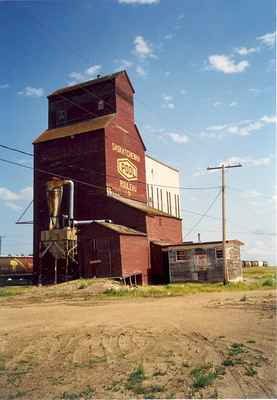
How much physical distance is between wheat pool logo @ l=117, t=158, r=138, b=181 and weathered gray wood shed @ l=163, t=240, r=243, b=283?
8998 millimetres

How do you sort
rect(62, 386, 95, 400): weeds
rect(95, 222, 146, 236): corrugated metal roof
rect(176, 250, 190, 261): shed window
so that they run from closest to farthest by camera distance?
rect(62, 386, 95, 400): weeds → rect(95, 222, 146, 236): corrugated metal roof → rect(176, 250, 190, 261): shed window

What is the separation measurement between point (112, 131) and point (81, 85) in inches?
319

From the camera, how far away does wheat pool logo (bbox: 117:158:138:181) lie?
134ft

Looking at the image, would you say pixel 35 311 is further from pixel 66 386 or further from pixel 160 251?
pixel 160 251

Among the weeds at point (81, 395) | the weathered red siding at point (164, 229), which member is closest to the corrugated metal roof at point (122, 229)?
the weathered red siding at point (164, 229)

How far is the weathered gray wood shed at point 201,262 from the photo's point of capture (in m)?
35.1

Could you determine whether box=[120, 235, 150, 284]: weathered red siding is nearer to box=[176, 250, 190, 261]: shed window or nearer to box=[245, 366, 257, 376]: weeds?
box=[176, 250, 190, 261]: shed window

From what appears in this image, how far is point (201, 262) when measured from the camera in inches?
1400

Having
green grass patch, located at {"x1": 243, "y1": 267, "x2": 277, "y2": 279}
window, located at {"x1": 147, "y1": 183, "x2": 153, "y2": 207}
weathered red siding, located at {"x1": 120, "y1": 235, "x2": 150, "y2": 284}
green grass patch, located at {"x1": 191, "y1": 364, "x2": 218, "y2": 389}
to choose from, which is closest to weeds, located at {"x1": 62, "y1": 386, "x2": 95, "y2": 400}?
green grass patch, located at {"x1": 191, "y1": 364, "x2": 218, "y2": 389}

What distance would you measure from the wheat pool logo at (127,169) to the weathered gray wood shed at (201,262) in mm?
8998

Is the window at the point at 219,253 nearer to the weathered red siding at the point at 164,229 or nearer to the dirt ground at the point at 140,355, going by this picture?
the weathered red siding at the point at 164,229

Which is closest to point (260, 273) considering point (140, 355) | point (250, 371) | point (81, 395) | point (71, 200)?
point (71, 200)

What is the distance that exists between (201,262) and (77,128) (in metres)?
18.2

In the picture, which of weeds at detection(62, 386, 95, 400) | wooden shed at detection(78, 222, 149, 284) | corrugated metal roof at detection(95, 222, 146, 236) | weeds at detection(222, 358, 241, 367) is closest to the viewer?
weeds at detection(62, 386, 95, 400)
